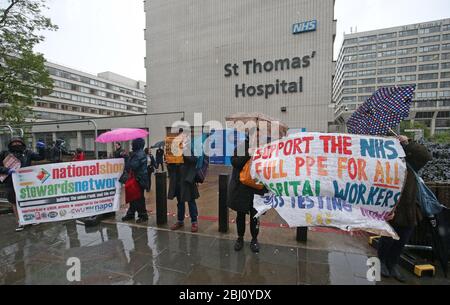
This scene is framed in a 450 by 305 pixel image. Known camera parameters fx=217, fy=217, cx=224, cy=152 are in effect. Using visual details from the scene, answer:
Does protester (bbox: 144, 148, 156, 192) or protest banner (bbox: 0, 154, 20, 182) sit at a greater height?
protest banner (bbox: 0, 154, 20, 182)

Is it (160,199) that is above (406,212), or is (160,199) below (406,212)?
below

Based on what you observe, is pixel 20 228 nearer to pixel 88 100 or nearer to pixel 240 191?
pixel 240 191

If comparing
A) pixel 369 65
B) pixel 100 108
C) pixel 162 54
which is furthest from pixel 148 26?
pixel 369 65

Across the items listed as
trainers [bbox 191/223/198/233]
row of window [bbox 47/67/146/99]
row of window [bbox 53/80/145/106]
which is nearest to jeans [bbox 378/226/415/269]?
trainers [bbox 191/223/198/233]

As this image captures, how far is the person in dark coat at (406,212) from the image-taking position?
269cm

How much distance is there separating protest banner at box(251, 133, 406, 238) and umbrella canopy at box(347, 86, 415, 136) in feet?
0.80

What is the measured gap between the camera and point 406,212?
2689 mm

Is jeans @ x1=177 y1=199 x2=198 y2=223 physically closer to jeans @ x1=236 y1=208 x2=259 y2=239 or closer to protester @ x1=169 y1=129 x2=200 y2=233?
protester @ x1=169 y1=129 x2=200 y2=233

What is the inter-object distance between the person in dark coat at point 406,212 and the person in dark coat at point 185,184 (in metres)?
3.13

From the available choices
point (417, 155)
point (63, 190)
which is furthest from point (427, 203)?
point (63, 190)

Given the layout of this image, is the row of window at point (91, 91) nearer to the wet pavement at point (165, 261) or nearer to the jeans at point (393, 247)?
the wet pavement at point (165, 261)

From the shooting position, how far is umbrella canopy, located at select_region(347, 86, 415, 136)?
279cm

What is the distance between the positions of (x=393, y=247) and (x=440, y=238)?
621mm
